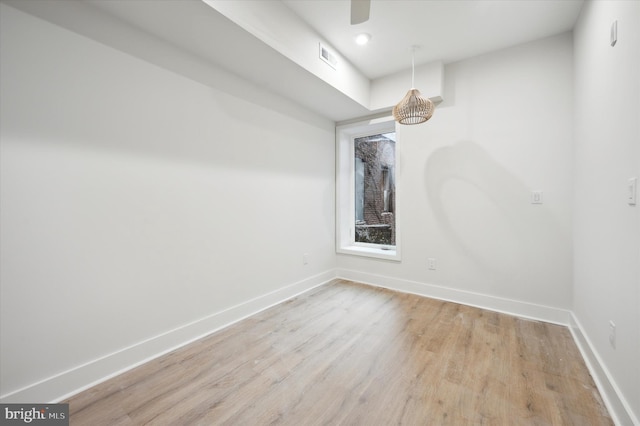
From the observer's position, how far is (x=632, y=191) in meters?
1.19

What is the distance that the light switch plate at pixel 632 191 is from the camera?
3.81 feet

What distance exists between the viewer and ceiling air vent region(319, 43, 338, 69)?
2.46 m

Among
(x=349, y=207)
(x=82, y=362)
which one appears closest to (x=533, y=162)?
(x=349, y=207)

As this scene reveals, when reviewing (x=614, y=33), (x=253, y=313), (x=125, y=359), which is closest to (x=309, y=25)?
(x=614, y=33)

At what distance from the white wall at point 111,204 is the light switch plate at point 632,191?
2499 mm

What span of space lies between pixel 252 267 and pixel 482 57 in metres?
3.20

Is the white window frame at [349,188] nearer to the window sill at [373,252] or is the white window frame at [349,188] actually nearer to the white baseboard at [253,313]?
the window sill at [373,252]

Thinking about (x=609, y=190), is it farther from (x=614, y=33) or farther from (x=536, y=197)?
(x=536, y=197)

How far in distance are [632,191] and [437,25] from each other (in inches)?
75.9

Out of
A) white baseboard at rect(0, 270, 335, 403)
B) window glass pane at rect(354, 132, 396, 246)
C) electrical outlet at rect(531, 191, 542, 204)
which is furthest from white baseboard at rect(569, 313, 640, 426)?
white baseboard at rect(0, 270, 335, 403)

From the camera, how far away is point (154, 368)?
5.82 feet

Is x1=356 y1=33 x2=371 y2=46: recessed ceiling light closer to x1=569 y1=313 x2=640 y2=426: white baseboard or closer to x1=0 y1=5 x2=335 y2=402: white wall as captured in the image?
x1=0 y1=5 x2=335 y2=402: white wall

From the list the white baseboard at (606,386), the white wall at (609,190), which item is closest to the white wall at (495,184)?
the white wall at (609,190)

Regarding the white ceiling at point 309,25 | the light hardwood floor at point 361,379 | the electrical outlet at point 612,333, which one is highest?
the white ceiling at point 309,25
